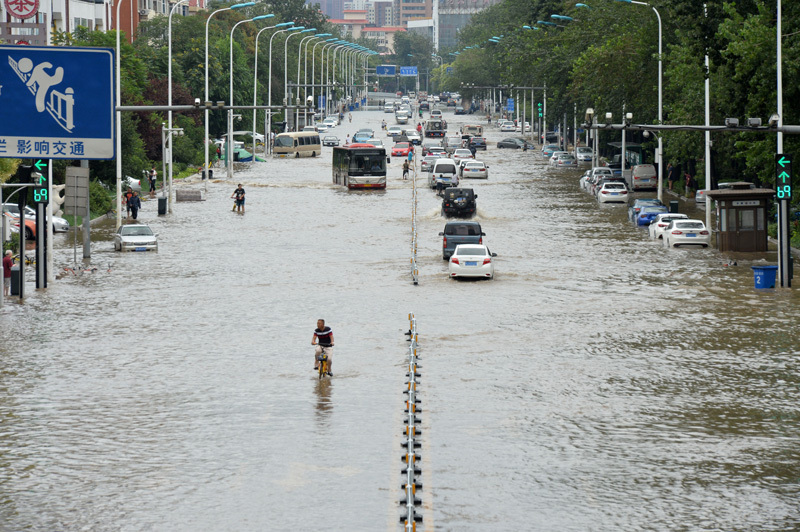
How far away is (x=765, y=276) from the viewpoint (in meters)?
40.4

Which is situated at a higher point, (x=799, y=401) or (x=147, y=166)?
(x=147, y=166)

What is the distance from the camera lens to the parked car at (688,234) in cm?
5172

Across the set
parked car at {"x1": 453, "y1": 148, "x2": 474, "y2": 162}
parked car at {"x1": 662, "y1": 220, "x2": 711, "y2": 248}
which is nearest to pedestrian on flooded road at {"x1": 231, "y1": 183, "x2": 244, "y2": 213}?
parked car at {"x1": 662, "y1": 220, "x2": 711, "y2": 248}

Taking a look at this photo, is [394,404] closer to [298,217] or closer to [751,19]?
[751,19]

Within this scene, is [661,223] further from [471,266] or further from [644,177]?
[644,177]

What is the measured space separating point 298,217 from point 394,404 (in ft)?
135

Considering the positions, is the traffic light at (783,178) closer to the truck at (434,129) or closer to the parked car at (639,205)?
the parked car at (639,205)

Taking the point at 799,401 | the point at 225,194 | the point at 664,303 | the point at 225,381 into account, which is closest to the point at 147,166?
the point at 225,194

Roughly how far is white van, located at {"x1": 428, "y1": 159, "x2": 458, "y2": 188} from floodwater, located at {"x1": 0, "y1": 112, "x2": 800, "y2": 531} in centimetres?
3008

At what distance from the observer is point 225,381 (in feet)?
86.7

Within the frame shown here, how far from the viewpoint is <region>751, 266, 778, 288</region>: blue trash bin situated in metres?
40.3

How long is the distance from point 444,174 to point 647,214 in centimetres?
2048

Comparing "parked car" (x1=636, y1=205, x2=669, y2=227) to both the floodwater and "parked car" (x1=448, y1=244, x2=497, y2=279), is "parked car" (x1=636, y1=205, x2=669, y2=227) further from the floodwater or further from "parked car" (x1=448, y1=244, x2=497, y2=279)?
"parked car" (x1=448, y1=244, x2=497, y2=279)

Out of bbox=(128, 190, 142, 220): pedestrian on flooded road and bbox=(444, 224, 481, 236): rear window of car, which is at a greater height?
bbox=(128, 190, 142, 220): pedestrian on flooded road
